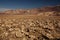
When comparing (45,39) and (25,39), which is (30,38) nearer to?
(25,39)

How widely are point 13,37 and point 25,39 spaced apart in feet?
3.34

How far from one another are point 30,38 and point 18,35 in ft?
3.41

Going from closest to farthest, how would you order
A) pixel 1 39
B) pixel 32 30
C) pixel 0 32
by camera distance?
pixel 1 39
pixel 0 32
pixel 32 30

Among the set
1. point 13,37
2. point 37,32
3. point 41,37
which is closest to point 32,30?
point 37,32

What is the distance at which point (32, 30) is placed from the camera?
994 cm

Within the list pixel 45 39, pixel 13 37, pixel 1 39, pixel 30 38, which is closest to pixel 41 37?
pixel 45 39

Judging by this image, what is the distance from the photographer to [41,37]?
8.57m

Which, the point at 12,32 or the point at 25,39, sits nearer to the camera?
the point at 25,39

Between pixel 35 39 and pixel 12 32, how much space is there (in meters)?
2.13

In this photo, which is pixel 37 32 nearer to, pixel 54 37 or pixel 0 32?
pixel 54 37

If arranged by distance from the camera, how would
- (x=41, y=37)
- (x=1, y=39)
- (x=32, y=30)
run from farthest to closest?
(x=32, y=30)
(x=41, y=37)
(x=1, y=39)

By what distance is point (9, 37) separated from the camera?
8.30m

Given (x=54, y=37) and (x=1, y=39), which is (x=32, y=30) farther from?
(x=1, y=39)

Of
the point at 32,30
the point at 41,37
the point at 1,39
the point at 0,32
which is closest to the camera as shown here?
the point at 1,39
